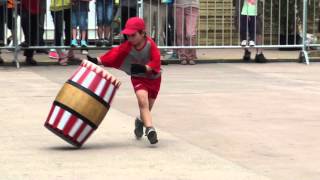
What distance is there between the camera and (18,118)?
26.4 ft

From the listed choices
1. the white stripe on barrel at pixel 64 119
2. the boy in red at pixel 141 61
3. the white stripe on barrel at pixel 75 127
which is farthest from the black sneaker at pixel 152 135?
the white stripe on barrel at pixel 64 119

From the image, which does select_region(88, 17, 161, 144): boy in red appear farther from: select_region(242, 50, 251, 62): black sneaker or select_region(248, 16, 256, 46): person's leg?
select_region(242, 50, 251, 62): black sneaker

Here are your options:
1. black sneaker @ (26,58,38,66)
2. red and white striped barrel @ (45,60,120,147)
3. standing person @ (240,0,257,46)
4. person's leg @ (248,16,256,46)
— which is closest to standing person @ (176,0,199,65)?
standing person @ (240,0,257,46)

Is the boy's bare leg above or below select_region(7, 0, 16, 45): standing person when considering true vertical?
below

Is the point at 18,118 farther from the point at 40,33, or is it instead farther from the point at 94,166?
the point at 40,33

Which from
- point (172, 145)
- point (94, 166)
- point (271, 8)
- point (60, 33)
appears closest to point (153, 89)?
point (172, 145)

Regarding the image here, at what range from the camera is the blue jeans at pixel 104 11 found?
45.1ft

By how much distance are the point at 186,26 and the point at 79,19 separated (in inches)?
78.2

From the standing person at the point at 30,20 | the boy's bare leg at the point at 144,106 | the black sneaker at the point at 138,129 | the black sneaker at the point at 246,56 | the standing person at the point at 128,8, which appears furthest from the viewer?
the black sneaker at the point at 246,56

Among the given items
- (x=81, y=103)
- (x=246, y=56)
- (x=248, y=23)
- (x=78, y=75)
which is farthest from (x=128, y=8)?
(x=81, y=103)

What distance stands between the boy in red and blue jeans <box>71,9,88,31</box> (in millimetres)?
6663

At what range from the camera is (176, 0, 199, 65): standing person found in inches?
535

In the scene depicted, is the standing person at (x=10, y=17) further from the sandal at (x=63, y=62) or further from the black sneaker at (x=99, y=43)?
the black sneaker at (x=99, y=43)

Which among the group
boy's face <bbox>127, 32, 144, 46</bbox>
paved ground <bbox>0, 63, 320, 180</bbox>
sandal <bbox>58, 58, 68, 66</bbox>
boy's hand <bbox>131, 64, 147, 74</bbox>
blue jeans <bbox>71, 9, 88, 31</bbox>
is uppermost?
blue jeans <bbox>71, 9, 88, 31</bbox>
